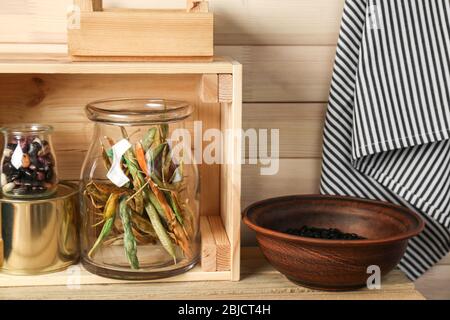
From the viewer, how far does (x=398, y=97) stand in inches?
43.8

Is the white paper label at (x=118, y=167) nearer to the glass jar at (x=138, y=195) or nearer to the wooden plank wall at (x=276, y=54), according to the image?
the glass jar at (x=138, y=195)

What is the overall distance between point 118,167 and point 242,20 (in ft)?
1.13

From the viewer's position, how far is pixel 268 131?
3.93 feet

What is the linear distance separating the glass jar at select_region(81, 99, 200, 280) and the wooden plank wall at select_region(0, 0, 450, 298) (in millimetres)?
166

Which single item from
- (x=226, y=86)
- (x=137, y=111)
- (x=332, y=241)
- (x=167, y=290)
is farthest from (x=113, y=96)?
(x=332, y=241)

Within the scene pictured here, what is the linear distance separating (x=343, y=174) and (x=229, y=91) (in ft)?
0.98

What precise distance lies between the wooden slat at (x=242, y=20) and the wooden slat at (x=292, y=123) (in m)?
0.11

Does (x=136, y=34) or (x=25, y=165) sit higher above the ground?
(x=136, y=34)

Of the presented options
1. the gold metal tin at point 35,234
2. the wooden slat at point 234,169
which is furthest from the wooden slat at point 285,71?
the gold metal tin at point 35,234

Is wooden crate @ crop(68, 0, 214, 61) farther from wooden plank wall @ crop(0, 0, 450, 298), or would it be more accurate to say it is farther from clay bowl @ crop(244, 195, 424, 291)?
clay bowl @ crop(244, 195, 424, 291)

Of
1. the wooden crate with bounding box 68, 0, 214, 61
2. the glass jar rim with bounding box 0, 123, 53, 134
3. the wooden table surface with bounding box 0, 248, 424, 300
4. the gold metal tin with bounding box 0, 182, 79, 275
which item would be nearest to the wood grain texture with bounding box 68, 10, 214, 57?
the wooden crate with bounding box 68, 0, 214, 61

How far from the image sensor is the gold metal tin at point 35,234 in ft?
3.30

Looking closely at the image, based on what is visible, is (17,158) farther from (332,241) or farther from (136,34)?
(332,241)

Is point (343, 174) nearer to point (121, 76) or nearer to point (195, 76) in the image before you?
point (195, 76)
